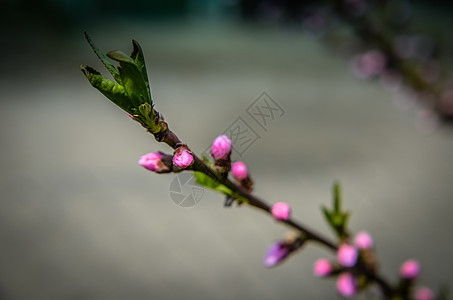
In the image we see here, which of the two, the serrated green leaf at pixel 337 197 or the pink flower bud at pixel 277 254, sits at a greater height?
the serrated green leaf at pixel 337 197

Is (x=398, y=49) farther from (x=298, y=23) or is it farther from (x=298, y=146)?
(x=298, y=146)

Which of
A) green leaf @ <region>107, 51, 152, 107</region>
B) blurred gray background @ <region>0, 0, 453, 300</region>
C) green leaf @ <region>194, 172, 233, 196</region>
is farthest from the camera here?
blurred gray background @ <region>0, 0, 453, 300</region>

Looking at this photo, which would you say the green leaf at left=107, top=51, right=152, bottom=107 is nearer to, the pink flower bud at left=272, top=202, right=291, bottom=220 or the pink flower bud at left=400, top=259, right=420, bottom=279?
the pink flower bud at left=272, top=202, right=291, bottom=220

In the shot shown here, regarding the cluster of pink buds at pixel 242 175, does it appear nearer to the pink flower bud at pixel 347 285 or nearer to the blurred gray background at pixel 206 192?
the pink flower bud at pixel 347 285

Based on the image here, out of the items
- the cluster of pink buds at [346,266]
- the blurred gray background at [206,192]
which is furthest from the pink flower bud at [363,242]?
the blurred gray background at [206,192]

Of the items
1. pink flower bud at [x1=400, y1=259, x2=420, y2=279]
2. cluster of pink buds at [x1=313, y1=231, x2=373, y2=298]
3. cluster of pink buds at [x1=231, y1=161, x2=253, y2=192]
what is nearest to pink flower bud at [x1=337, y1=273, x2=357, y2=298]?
cluster of pink buds at [x1=313, y1=231, x2=373, y2=298]

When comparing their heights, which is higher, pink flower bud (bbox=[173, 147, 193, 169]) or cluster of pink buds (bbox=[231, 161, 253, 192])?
cluster of pink buds (bbox=[231, 161, 253, 192])

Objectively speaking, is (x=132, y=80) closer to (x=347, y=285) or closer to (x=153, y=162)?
(x=153, y=162)

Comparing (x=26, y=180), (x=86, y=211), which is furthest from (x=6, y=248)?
(x=26, y=180)
